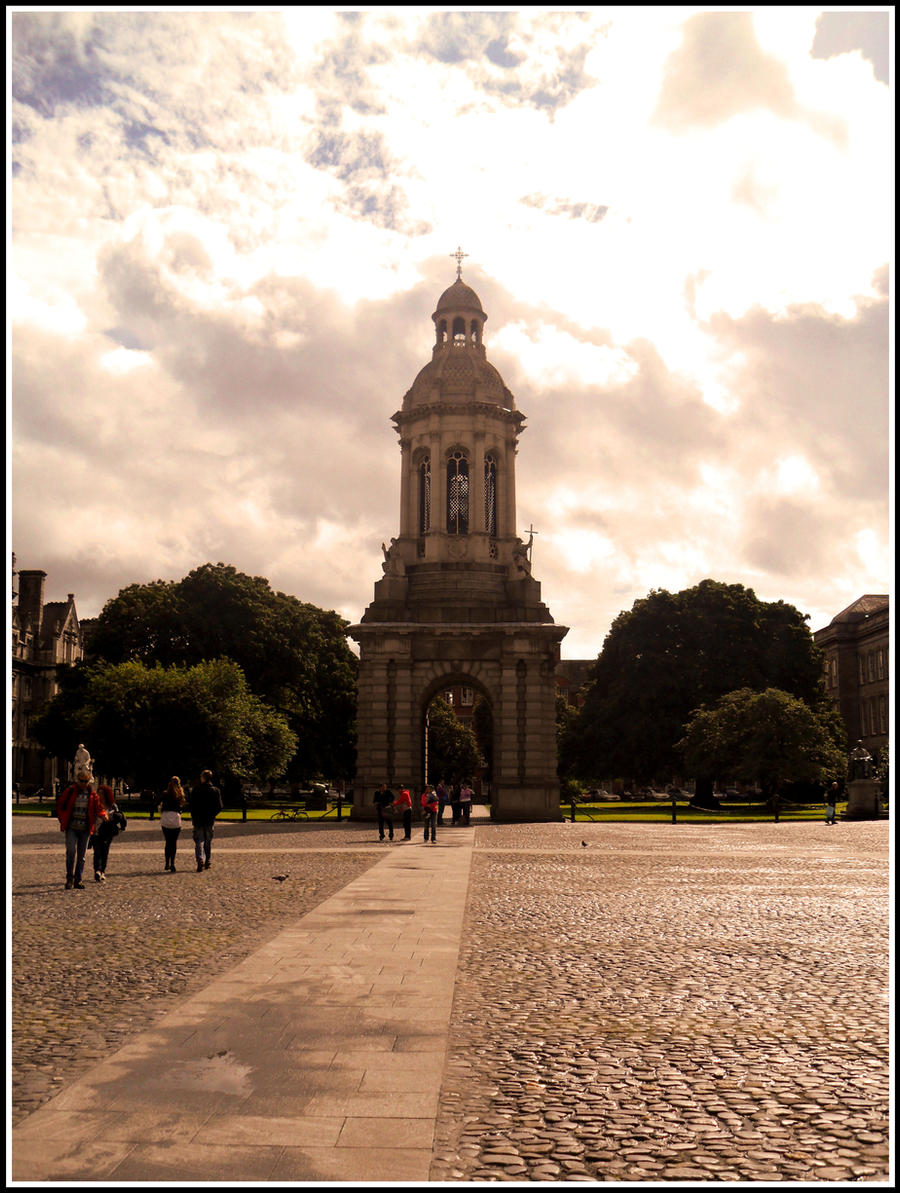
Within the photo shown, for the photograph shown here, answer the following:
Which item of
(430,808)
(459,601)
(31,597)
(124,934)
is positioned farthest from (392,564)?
(31,597)

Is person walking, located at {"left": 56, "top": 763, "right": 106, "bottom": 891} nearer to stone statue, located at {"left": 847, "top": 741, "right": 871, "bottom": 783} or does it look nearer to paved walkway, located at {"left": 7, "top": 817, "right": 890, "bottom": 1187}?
paved walkway, located at {"left": 7, "top": 817, "right": 890, "bottom": 1187}

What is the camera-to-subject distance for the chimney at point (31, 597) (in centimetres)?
10031

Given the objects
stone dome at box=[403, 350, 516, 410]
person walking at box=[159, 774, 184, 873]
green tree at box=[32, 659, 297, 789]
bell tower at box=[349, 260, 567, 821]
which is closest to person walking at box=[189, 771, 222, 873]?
person walking at box=[159, 774, 184, 873]

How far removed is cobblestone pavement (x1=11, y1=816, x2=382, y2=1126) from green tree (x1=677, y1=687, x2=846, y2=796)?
29.6 m

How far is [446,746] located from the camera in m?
102

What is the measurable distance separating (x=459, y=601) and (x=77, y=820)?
96.6 feet

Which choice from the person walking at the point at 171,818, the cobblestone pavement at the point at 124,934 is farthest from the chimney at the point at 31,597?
the person walking at the point at 171,818

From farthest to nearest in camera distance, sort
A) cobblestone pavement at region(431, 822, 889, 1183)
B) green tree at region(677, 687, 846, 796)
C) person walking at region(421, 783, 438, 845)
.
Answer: green tree at region(677, 687, 846, 796)
person walking at region(421, 783, 438, 845)
cobblestone pavement at region(431, 822, 889, 1183)

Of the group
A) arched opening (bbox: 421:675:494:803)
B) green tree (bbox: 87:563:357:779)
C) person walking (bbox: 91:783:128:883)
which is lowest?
arched opening (bbox: 421:675:494:803)

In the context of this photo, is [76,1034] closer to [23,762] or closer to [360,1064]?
Result: [360,1064]

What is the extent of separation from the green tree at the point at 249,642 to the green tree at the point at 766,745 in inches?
923

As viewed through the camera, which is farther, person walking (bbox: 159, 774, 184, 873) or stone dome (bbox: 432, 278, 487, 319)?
stone dome (bbox: 432, 278, 487, 319)

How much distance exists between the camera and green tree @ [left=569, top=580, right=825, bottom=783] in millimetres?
64188

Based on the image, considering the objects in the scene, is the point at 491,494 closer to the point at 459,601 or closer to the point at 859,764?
the point at 459,601
